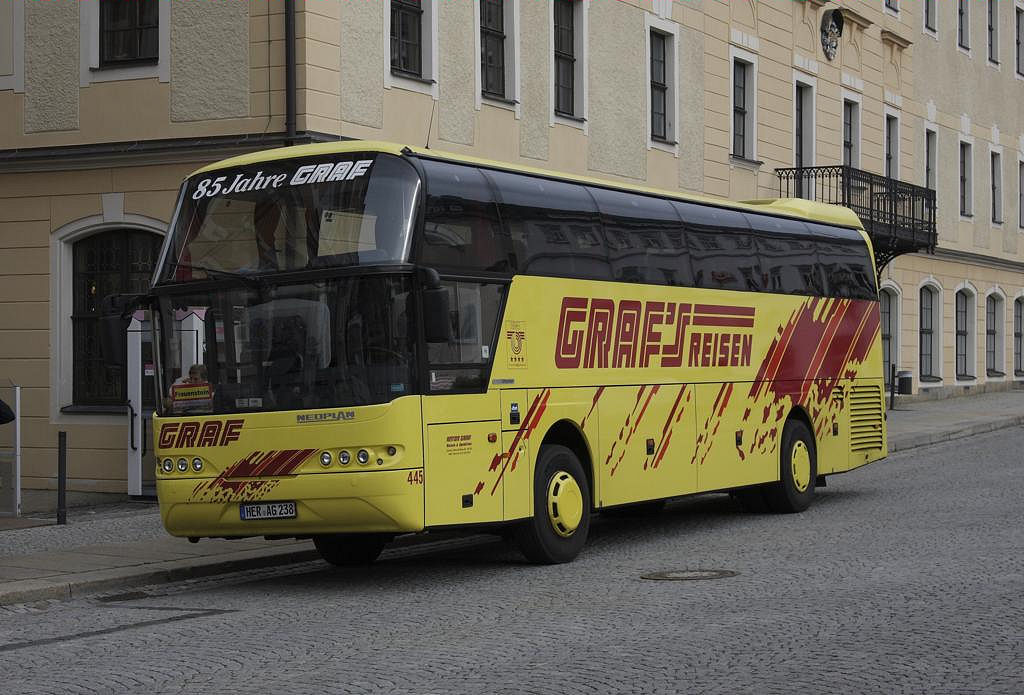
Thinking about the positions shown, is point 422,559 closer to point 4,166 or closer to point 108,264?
point 108,264

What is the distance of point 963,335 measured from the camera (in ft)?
140

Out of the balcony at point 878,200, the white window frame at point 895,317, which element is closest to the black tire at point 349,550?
the balcony at point 878,200

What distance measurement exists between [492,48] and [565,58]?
214cm

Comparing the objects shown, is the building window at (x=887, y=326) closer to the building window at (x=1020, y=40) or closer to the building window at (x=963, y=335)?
the building window at (x=963, y=335)

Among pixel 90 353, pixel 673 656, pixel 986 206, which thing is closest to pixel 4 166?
pixel 90 353

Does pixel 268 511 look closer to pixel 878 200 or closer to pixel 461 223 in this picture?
pixel 461 223

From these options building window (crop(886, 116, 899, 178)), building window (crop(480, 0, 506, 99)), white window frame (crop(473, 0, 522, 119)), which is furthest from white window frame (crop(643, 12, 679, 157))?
building window (crop(886, 116, 899, 178))

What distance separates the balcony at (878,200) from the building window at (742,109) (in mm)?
1290

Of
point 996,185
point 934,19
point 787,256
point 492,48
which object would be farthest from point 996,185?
point 787,256

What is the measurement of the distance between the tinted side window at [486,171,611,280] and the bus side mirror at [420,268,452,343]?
1.44 metres

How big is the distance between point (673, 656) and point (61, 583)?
5.56 m

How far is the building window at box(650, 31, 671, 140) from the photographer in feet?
92.9

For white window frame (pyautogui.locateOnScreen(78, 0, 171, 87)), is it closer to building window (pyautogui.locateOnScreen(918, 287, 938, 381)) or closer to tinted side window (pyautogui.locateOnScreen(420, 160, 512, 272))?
tinted side window (pyautogui.locateOnScreen(420, 160, 512, 272))

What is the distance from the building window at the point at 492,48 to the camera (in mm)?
23672
